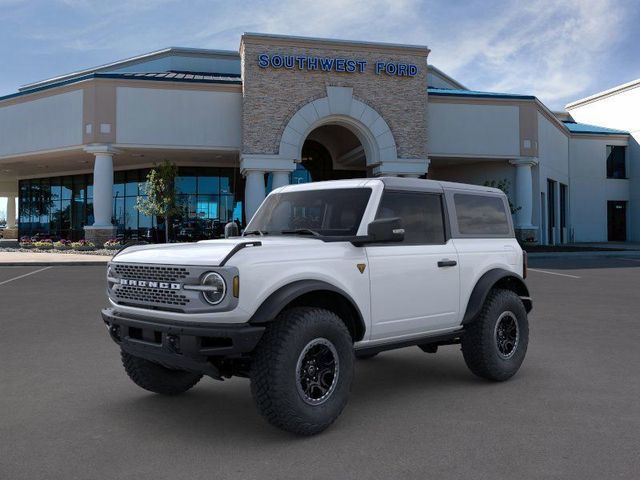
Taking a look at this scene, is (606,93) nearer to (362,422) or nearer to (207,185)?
(207,185)

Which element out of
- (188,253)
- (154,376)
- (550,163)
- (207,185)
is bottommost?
(154,376)

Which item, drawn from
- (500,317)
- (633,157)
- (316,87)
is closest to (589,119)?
(633,157)

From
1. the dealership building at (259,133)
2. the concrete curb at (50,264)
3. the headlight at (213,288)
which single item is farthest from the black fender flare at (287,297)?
the dealership building at (259,133)

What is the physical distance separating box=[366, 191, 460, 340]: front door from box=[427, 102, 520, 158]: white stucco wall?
2680 cm

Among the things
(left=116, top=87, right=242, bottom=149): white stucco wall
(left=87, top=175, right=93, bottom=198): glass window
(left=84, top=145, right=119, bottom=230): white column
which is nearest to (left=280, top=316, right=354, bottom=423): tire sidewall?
(left=116, top=87, right=242, bottom=149): white stucco wall

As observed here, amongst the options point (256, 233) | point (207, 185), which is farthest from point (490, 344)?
point (207, 185)

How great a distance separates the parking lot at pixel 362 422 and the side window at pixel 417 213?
1.44 meters

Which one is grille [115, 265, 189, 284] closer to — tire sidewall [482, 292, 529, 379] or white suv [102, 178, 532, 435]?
white suv [102, 178, 532, 435]

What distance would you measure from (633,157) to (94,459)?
1886 inches

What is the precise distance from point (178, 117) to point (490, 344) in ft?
85.3

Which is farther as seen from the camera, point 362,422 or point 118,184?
point 118,184

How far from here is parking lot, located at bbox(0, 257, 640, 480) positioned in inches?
145

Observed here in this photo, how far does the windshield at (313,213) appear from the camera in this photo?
5.24 meters

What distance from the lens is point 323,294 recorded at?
4.61m
